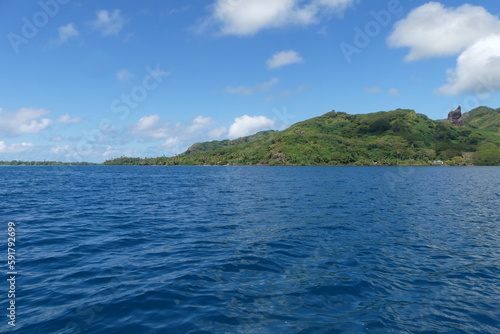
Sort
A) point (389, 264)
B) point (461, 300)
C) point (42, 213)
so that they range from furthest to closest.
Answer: point (42, 213)
point (389, 264)
point (461, 300)

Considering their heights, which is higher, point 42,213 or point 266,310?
point 42,213

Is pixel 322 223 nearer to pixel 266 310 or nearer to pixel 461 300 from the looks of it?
pixel 461 300

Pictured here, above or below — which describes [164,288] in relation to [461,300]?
above

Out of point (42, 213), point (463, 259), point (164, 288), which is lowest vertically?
point (463, 259)

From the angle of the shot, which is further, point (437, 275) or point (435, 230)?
point (435, 230)

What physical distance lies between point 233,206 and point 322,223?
16449mm

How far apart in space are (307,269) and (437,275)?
7646mm

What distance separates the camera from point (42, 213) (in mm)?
37219

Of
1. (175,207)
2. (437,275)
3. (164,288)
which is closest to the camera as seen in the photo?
(164,288)

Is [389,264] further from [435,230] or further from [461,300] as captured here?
[435,230]

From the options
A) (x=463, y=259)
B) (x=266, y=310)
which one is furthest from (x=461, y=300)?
(x=266, y=310)

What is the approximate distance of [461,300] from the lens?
13844mm

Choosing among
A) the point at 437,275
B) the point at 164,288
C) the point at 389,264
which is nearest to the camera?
the point at 164,288

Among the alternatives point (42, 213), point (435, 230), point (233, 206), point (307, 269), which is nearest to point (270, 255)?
Result: point (307, 269)
